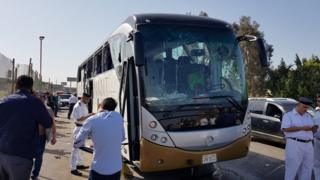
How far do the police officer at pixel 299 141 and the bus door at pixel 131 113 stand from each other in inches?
110

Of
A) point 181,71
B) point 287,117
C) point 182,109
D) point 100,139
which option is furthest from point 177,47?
point 100,139

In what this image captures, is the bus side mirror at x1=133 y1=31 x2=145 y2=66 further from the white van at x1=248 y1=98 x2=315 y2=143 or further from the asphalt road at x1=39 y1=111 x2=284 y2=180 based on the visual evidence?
the white van at x1=248 y1=98 x2=315 y2=143

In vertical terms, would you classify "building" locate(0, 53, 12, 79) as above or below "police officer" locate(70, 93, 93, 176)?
above

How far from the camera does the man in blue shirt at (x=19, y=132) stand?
5398 mm

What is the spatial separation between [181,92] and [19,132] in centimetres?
383

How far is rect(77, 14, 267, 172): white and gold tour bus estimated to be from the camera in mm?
8398

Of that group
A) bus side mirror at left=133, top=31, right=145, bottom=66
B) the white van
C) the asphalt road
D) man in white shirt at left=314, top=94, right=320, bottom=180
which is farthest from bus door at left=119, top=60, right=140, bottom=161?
the white van

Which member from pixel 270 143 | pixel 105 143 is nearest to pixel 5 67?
pixel 270 143

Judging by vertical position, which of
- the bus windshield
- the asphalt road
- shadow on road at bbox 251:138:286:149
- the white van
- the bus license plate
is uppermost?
the bus windshield

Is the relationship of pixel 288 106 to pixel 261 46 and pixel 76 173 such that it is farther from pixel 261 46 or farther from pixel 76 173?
pixel 76 173

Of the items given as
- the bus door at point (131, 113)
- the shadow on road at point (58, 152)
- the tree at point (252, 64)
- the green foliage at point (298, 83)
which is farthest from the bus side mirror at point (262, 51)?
the tree at point (252, 64)

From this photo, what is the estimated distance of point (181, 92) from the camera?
8.59 m

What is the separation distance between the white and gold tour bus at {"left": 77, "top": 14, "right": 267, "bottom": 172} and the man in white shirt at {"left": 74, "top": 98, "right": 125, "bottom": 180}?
8.16ft

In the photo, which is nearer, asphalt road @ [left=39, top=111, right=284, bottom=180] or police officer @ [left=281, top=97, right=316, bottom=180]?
police officer @ [left=281, top=97, right=316, bottom=180]
